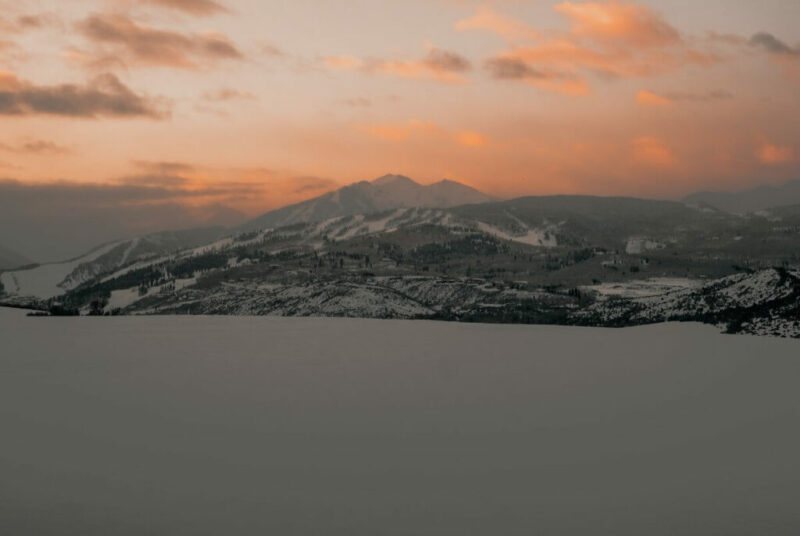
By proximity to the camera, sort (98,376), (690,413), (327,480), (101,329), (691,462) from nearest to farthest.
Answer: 1. (327,480)
2. (691,462)
3. (690,413)
4. (98,376)
5. (101,329)

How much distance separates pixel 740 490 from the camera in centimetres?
Result: 2991

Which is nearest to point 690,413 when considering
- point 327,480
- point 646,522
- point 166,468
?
point 646,522

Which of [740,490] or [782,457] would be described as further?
[782,457]

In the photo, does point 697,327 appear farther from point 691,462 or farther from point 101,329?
point 101,329

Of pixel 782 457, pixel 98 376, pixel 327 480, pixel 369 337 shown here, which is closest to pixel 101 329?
pixel 369 337

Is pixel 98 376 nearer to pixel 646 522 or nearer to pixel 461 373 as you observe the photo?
pixel 461 373

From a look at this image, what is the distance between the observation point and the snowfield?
2675 cm

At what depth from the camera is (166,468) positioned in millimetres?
32906

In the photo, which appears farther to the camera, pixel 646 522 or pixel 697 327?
pixel 697 327

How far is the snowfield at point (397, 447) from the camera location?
26.8 m

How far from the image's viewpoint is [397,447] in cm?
3734

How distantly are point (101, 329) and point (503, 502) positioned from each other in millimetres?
112811

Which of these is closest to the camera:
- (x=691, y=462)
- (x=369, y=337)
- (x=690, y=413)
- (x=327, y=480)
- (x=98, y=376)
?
(x=327, y=480)

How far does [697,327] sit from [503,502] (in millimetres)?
108894
